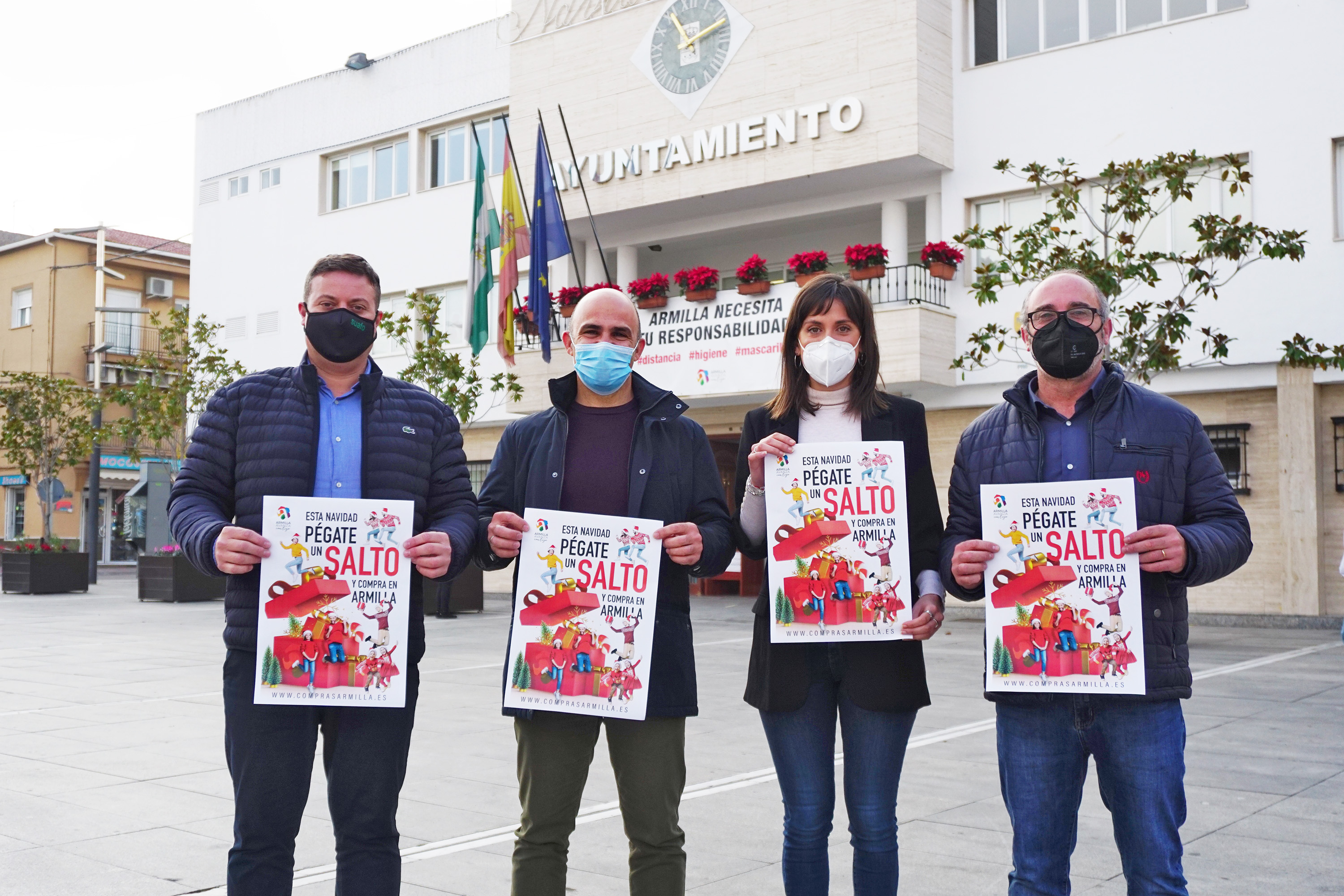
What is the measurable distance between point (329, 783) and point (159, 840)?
2.41 metres

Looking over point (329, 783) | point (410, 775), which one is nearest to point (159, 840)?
point (410, 775)

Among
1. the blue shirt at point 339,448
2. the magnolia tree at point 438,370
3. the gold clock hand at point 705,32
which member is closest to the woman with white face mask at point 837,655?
the blue shirt at point 339,448

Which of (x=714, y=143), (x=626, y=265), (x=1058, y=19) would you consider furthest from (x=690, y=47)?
(x=1058, y=19)

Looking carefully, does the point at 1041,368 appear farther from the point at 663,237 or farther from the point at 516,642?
the point at 663,237

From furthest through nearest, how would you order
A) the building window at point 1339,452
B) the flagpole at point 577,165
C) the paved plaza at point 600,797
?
the flagpole at point 577,165
the building window at point 1339,452
the paved plaza at point 600,797

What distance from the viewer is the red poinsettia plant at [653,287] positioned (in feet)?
73.9

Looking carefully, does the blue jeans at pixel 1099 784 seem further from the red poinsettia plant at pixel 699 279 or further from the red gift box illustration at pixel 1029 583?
the red poinsettia plant at pixel 699 279

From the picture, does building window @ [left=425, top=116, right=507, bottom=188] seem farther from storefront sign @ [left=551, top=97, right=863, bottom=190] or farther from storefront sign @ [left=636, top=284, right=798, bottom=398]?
storefront sign @ [left=636, top=284, right=798, bottom=398]

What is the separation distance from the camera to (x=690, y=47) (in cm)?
2305

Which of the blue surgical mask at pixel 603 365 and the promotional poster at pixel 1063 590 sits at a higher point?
the blue surgical mask at pixel 603 365

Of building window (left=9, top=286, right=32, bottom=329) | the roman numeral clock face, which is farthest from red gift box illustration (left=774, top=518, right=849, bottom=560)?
building window (left=9, top=286, right=32, bottom=329)

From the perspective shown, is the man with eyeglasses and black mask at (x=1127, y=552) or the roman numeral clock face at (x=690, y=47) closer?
the man with eyeglasses and black mask at (x=1127, y=552)

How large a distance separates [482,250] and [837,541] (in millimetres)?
20391

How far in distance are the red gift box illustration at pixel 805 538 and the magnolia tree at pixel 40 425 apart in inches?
1164
